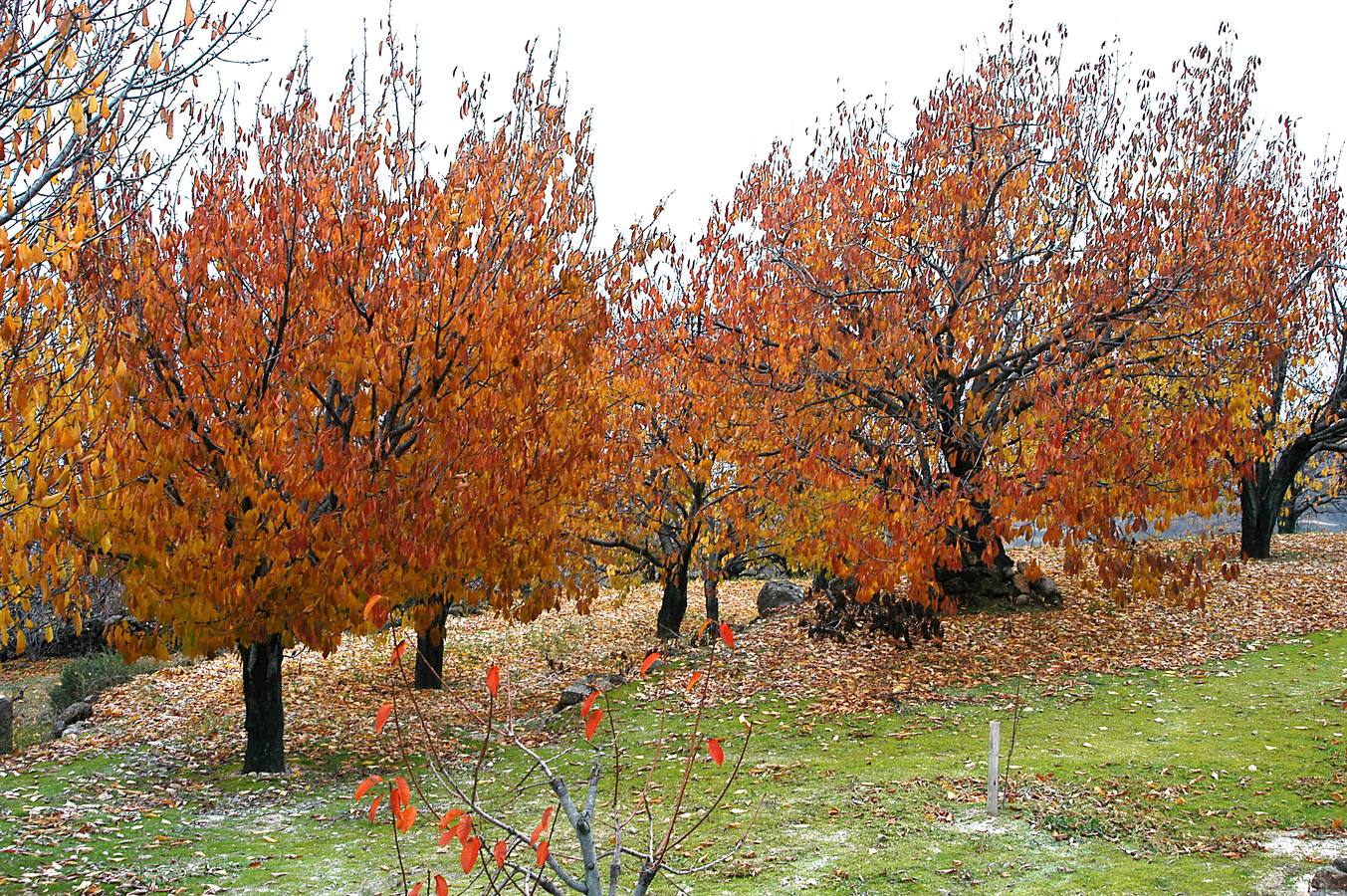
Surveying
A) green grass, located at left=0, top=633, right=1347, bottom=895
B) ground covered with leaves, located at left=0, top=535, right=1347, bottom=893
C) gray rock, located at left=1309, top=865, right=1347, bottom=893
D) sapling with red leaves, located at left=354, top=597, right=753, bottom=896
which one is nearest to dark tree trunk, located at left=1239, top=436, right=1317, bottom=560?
ground covered with leaves, located at left=0, top=535, right=1347, bottom=893

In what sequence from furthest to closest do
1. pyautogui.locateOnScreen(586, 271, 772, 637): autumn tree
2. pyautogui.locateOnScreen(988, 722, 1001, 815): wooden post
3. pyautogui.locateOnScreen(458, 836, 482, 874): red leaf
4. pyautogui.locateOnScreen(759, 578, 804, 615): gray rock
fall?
pyautogui.locateOnScreen(759, 578, 804, 615): gray rock → pyautogui.locateOnScreen(586, 271, 772, 637): autumn tree → pyautogui.locateOnScreen(988, 722, 1001, 815): wooden post → pyautogui.locateOnScreen(458, 836, 482, 874): red leaf

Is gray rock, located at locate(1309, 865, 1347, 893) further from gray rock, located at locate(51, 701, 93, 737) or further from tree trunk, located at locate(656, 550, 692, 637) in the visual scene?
gray rock, located at locate(51, 701, 93, 737)

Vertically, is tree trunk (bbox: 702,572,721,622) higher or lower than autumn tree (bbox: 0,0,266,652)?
lower

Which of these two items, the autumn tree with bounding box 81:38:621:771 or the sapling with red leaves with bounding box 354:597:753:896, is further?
the autumn tree with bounding box 81:38:621:771

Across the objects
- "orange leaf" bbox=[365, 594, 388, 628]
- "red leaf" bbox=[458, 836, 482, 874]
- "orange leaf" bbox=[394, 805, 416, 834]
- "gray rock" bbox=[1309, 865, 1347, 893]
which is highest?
"orange leaf" bbox=[365, 594, 388, 628]

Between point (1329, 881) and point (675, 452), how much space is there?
1110 centimetres

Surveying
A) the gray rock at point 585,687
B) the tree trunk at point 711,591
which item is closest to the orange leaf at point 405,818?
the gray rock at point 585,687

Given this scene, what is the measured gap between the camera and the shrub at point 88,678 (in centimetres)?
1847

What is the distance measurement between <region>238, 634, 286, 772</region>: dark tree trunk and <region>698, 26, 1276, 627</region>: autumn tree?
22.7 ft

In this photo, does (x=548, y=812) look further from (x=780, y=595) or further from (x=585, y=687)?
(x=780, y=595)

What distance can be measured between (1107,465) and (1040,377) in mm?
1748

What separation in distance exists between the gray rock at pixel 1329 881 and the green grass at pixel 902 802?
0.43 meters

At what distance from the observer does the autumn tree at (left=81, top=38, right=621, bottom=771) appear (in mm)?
9047

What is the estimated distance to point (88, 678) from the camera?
18938 millimetres
